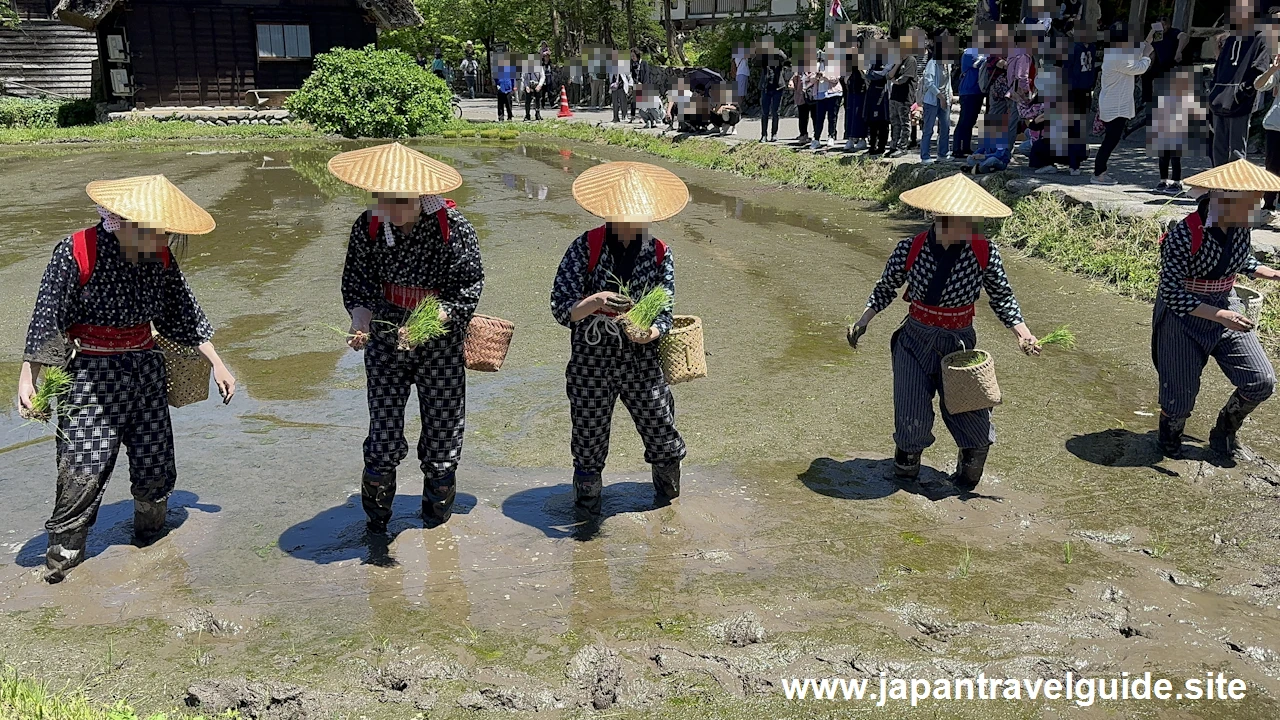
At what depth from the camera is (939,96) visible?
1480 centimetres

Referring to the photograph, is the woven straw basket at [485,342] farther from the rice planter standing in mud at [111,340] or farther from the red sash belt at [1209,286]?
the red sash belt at [1209,286]

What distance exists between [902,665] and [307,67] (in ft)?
108

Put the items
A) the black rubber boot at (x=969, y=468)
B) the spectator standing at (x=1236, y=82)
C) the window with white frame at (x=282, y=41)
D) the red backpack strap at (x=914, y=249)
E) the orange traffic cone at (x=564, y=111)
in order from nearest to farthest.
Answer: the red backpack strap at (x=914, y=249) < the black rubber boot at (x=969, y=468) < the spectator standing at (x=1236, y=82) < the orange traffic cone at (x=564, y=111) < the window with white frame at (x=282, y=41)

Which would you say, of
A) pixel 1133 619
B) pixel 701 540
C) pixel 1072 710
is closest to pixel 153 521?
pixel 701 540

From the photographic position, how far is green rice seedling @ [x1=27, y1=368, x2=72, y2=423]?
4.44 meters

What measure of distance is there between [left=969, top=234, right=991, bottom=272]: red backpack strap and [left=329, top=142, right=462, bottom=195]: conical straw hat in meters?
2.54

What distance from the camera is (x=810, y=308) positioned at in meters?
9.36

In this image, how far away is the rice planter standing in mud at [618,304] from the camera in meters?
4.73

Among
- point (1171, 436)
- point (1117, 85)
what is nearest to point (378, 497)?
point (1171, 436)

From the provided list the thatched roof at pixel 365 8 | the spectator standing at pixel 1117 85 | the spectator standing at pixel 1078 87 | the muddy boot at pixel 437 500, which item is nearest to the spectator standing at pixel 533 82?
the thatched roof at pixel 365 8

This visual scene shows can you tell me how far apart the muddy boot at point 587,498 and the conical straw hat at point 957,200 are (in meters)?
2.04

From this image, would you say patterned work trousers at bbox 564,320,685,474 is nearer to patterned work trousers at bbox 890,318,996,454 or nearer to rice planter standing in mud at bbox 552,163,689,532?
rice planter standing in mud at bbox 552,163,689,532

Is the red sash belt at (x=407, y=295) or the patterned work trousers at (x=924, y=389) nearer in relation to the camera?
the red sash belt at (x=407, y=295)

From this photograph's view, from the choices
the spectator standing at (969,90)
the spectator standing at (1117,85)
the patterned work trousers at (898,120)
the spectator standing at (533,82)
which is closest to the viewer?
the spectator standing at (1117,85)
